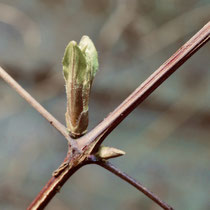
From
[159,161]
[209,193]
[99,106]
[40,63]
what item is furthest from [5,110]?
[209,193]

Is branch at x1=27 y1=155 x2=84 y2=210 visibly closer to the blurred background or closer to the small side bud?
the small side bud

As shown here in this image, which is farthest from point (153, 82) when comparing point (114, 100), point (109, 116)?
point (114, 100)

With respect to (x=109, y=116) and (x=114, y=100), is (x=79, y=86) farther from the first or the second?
(x=114, y=100)

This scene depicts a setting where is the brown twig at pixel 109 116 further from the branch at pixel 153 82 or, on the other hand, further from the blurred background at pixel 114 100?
the blurred background at pixel 114 100

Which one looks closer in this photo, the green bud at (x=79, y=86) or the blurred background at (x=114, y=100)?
the green bud at (x=79, y=86)

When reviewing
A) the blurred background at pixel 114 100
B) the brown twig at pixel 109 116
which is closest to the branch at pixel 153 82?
the brown twig at pixel 109 116

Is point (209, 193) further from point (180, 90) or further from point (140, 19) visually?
point (140, 19)

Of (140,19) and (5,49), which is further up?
(140,19)
